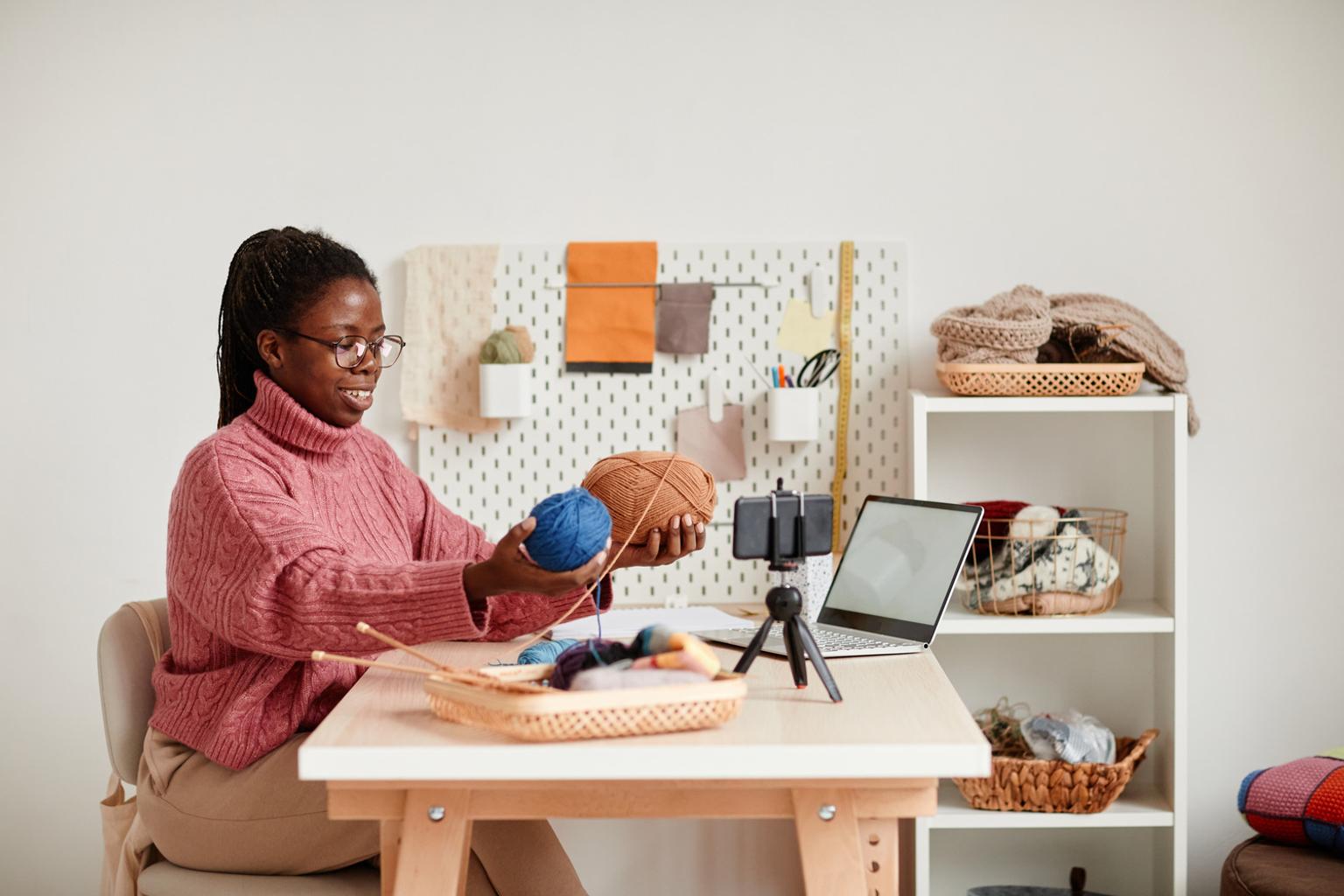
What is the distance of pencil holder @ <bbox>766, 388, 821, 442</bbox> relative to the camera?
2318 mm

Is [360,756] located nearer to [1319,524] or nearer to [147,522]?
[147,522]

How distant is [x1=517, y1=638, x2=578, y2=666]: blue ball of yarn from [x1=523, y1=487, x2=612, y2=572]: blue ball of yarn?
20 centimetres

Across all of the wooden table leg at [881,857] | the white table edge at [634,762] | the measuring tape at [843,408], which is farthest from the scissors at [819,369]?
the white table edge at [634,762]

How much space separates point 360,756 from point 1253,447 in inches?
73.1

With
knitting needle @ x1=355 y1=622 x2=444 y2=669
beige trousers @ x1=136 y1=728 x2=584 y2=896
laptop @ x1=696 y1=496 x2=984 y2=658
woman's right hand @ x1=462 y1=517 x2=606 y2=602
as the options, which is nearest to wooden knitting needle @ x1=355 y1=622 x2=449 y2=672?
knitting needle @ x1=355 y1=622 x2=444 y2=669

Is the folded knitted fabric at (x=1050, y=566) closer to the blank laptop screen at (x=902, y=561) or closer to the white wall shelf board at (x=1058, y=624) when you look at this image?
the white wall shelf board at (x=1058, y=624)

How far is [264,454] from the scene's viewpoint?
5.25 ft

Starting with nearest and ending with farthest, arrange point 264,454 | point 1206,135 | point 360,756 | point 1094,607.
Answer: point 360,756
point 264,454
point 1094,607
point 1206,135

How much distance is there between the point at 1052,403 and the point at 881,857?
1.03m

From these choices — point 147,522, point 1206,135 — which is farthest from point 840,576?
point 147,522

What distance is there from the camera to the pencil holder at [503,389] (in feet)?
7.63

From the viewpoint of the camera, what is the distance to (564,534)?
1317 millimetres

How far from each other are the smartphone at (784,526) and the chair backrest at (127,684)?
891 mm

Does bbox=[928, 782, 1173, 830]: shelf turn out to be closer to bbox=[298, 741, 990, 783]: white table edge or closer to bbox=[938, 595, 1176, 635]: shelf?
bbox=[938, 595, 1176, 635]: shelf
